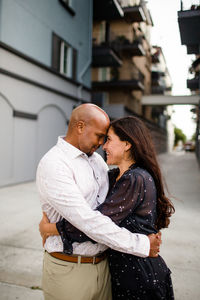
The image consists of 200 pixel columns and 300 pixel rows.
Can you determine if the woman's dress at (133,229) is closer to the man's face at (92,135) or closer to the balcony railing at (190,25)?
the man's face at (92,135)

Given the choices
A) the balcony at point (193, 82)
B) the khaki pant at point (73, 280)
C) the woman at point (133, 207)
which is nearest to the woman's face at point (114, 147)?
the woman at point (133, 207)

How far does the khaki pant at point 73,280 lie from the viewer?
1609 millimetres

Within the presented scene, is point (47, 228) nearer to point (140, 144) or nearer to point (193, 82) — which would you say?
point (140, 144)

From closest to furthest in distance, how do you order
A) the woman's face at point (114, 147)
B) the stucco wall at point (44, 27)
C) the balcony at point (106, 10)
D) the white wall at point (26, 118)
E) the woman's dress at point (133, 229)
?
the woman's dress at point (133, 229)
the woman's face at point (114, 147)
the white wall at point (26, 118)
the stucco wall at point (44, 27)
the balcony at point (106, 10)

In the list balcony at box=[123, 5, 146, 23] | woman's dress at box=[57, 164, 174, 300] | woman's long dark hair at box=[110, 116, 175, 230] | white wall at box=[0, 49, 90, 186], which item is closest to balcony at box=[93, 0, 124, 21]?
balcony at box=[123, 5, 146, 23]

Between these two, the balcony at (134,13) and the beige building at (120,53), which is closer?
the balcony at (134,13)

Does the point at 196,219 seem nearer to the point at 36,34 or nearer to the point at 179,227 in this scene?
the point at 179,227

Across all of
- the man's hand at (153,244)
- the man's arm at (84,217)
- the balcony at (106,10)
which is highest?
the balcony at (106,10)

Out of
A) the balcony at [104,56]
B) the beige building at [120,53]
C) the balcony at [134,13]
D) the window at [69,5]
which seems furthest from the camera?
the beige building at [120,53]

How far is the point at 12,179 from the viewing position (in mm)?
10055

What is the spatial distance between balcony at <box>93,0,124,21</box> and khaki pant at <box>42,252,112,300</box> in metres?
16.5

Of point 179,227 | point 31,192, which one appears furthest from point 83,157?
point 31,192

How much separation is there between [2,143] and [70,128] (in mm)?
8324

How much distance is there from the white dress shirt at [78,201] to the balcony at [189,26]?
10.2 m
